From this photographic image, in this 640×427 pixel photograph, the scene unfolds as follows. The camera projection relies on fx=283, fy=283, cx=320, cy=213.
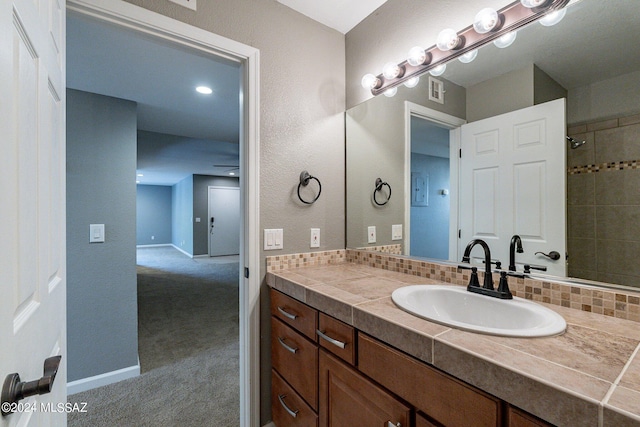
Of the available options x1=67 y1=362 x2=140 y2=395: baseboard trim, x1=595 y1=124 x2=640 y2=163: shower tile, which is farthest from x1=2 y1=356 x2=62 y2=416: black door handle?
x1=67 y1=362 x2=140 y2=395: baseboard trim

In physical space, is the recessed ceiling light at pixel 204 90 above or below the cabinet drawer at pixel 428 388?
above

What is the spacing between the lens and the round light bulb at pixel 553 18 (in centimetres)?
105

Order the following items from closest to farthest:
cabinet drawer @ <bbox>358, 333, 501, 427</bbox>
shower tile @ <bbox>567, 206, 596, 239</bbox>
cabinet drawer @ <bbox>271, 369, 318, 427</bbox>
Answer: cabinet drawer @ <bbox>358, 333, 501, 427</bbox>
shower tile @ <bbox>567, 206, 596, 239</bbox>
cabinet drawer @ <bbox>271, 369, 318, 427</bbox>

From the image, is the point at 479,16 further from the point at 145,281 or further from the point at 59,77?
the point at 145,281

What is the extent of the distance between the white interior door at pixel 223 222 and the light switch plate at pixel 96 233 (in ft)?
19.8

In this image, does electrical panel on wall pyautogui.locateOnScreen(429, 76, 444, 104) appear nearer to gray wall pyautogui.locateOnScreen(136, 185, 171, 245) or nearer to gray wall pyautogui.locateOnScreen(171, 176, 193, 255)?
gray wall pyautogui.locateOnScreen(171, 176, 193, 255)

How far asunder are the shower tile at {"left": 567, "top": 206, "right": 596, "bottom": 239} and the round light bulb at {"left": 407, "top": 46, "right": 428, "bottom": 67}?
0.95 m

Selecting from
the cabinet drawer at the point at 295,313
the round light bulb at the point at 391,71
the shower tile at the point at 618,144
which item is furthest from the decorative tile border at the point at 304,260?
the shower tile at the point at 618,144

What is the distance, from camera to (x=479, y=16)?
1.21 metres

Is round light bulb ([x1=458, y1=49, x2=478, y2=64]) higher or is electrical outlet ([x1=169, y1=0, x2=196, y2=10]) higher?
electrical outlet ([x1=169, y1=0, x2=196, y2=10])

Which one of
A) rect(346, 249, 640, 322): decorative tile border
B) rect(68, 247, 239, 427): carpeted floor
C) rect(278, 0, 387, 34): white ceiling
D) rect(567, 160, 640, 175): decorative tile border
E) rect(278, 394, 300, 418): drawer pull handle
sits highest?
rect(278, 0, 387, 34): white ceiling

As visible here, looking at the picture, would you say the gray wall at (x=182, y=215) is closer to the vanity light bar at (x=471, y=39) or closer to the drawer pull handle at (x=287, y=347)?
the drawer pull handle at (x=287, y=347)

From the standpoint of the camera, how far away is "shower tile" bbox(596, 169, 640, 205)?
897mm

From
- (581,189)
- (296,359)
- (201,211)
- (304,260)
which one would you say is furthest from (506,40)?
(201,211)
